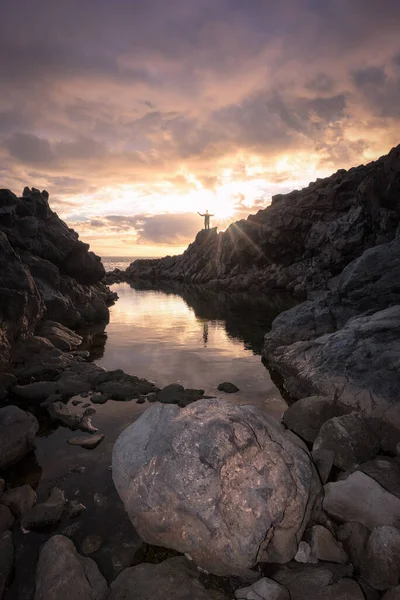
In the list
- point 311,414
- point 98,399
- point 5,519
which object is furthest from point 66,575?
point 98,399

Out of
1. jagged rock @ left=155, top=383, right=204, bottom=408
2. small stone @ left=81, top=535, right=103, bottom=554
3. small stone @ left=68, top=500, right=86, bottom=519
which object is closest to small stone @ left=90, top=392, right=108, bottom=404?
jagged rock @ left=155, top=383, right=204, bottom=408

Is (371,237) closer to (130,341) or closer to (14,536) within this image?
(130,341)

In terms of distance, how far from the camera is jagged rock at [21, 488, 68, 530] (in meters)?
6.89

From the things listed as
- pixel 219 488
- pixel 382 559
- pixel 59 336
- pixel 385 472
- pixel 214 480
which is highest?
pixel 214 480

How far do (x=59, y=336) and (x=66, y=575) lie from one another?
19.1 meters

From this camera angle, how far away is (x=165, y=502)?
19.7 ft

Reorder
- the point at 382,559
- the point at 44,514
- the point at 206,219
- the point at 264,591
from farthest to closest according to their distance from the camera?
the point at 206,219, the point at 44,514, the point at 382,559, the point at 264,591

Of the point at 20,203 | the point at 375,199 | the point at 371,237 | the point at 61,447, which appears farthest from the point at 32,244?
the point at 371,237

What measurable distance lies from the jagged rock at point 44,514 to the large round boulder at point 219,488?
162cm

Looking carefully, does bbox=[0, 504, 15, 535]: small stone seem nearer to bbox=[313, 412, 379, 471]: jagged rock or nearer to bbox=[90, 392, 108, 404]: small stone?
bbox=[90, 392, 108, 404]: small stone

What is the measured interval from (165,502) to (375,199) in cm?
4044

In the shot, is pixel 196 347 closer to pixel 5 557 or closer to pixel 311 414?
pixel 311 414

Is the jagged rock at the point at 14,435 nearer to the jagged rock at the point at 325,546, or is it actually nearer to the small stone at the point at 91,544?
the small stone at the point at 91,544

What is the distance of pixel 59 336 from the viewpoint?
2280 cm
